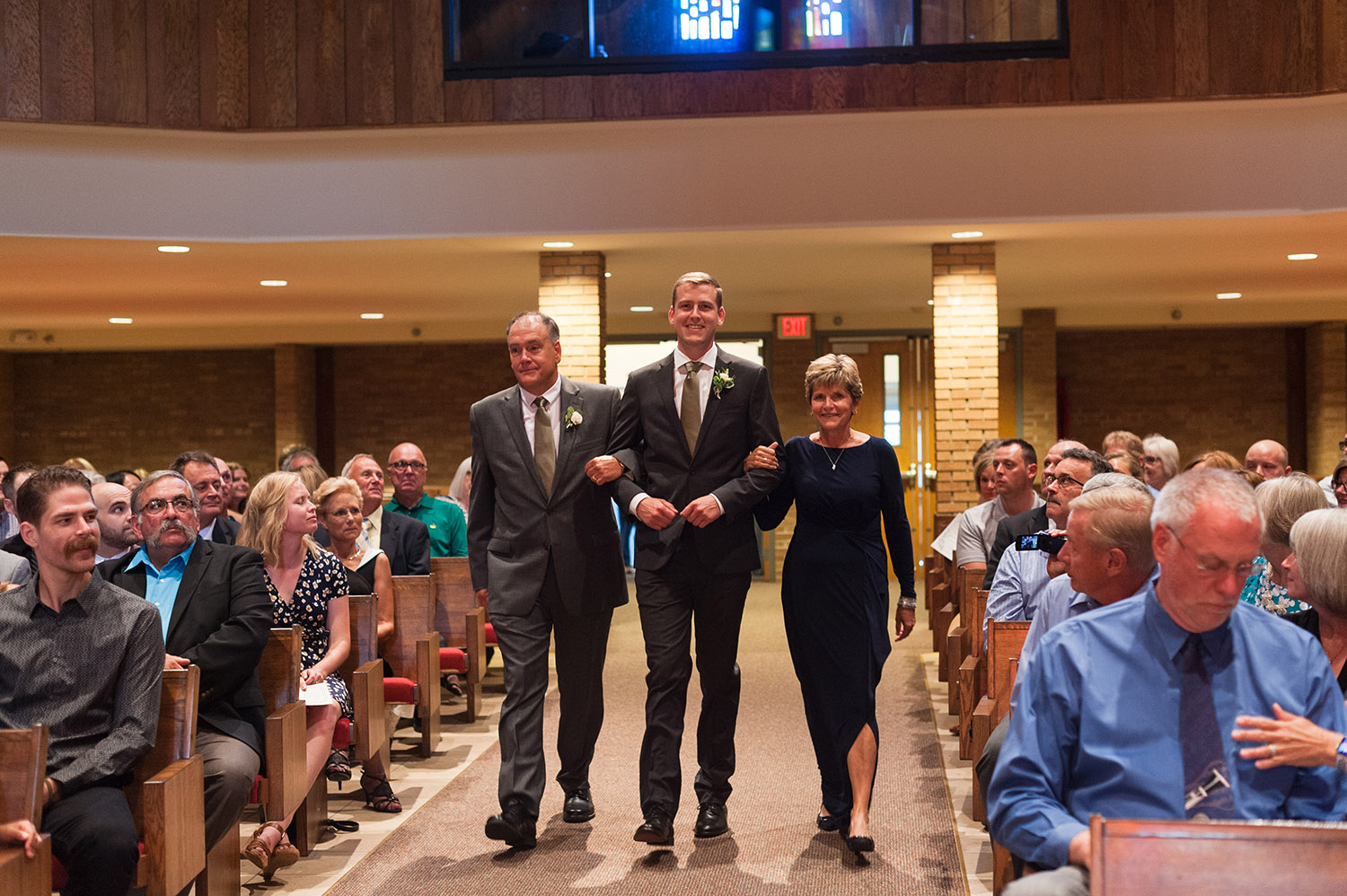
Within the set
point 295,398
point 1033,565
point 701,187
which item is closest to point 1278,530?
point 1033,565

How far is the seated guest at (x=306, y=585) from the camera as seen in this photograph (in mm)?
4734

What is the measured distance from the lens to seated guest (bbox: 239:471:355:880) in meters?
4.73

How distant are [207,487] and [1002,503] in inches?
145

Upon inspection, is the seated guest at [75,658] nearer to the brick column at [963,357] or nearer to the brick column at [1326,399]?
the brick column at [963,357]

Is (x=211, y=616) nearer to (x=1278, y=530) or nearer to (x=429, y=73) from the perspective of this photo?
(x=1278, y=530)

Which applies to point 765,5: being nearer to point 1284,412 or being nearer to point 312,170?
point 312,170

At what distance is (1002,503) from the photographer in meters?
6.20

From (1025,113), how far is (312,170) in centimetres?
453

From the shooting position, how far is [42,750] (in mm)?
2930

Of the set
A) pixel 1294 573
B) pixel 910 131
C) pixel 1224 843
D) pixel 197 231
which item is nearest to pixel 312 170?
pixel 197 231

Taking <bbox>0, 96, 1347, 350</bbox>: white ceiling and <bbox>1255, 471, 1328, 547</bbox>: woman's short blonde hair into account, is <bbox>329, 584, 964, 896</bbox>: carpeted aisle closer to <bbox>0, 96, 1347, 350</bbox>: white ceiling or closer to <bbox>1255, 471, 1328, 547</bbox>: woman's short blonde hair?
<bbox>1255, 471, 1328, 547</bbox>: woman's short blonde hair

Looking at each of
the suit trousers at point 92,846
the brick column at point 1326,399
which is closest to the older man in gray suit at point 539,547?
the suit trousers at point 92,846

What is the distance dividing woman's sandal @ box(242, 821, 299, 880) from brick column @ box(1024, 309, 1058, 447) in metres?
10.5

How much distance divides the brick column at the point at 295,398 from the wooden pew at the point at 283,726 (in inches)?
435
